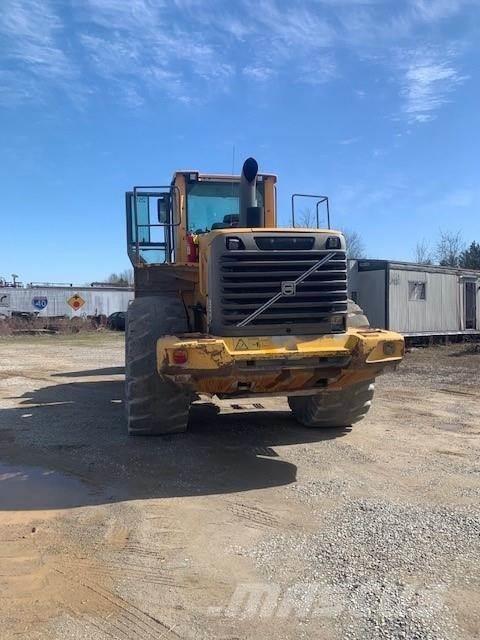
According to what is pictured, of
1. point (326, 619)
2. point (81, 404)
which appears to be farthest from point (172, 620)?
point (81, 404)

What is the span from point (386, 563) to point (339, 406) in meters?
3.70

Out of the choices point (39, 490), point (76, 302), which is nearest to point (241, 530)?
point (39, 490)

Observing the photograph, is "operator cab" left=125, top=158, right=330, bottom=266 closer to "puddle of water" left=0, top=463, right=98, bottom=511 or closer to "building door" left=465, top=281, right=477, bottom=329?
"puddle of water" left=0, top=463, right=98, bottom=511

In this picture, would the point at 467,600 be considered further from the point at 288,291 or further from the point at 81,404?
the point at 81,404

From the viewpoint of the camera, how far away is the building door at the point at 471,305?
974 inches

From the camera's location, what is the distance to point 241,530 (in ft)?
15.5

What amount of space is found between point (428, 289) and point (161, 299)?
667 inches

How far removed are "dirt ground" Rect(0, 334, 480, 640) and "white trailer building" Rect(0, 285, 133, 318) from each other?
35.1 metres

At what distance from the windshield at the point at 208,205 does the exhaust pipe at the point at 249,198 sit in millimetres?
1056

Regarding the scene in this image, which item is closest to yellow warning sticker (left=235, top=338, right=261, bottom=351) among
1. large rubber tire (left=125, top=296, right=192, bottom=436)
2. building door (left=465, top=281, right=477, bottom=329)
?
large rubber tire (left=125, top=296, right=192, bottom=436)

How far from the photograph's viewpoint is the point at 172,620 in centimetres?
343

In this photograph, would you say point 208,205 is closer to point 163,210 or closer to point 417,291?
point 163,210

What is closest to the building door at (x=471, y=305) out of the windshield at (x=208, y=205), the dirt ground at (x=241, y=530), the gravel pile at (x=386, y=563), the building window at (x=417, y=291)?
the building window at (x=417, y=291)

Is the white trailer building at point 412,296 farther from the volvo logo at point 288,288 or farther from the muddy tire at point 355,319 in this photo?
the volvo logo at point 288,288
